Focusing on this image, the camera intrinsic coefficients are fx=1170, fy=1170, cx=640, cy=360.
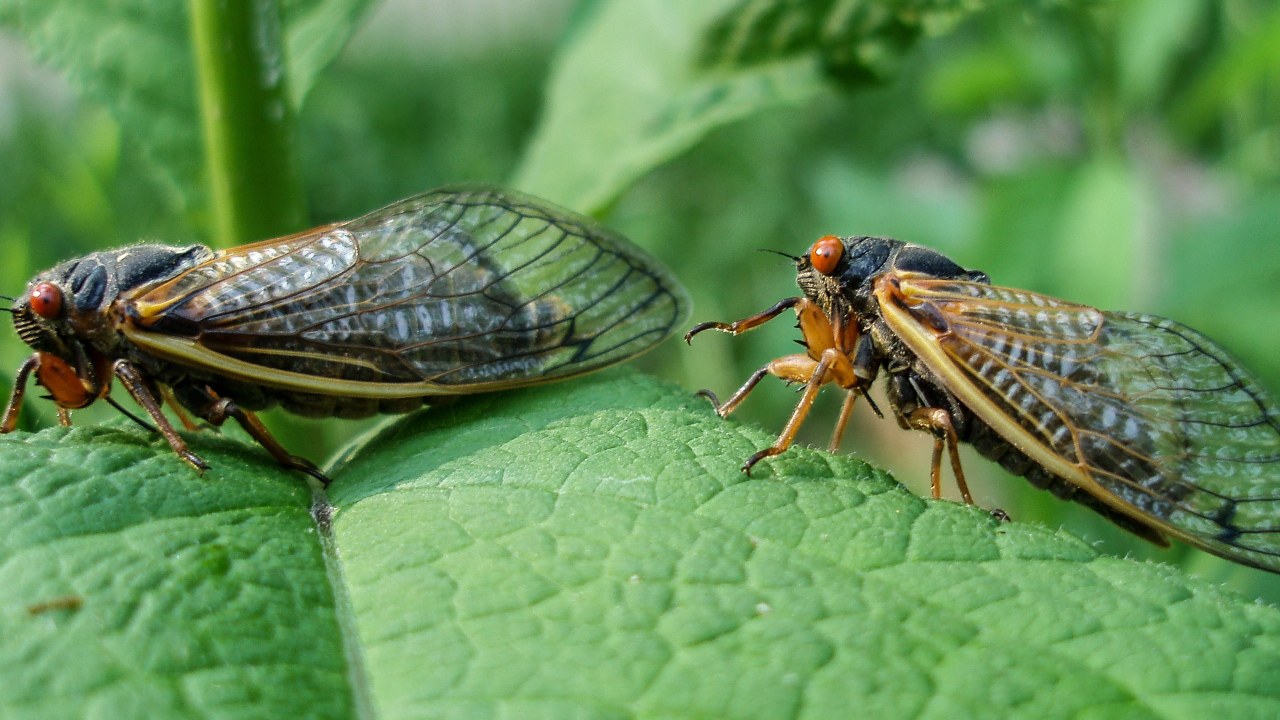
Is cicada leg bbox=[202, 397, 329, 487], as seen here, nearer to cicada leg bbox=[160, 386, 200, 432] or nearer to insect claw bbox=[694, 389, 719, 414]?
cicada leg bbox=[160, 386, 200, 432]

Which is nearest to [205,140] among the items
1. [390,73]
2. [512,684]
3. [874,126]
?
[512,684]

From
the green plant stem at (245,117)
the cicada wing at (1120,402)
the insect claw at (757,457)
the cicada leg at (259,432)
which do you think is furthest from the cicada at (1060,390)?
the green plant stem at (245,117)

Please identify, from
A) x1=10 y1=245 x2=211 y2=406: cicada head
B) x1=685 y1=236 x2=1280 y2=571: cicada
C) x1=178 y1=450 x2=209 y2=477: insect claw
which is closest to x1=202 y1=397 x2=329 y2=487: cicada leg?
x1=178 y1=450 x2=209 y2=477: insect claw

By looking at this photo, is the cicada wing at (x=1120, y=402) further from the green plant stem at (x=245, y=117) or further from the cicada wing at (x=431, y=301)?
the green plant stem at (x=245, y=117)

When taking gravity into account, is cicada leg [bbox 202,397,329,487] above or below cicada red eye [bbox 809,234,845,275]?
below

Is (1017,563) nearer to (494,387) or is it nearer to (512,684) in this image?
(512,684)

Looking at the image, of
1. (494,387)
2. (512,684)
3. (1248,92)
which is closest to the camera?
(512,684)
